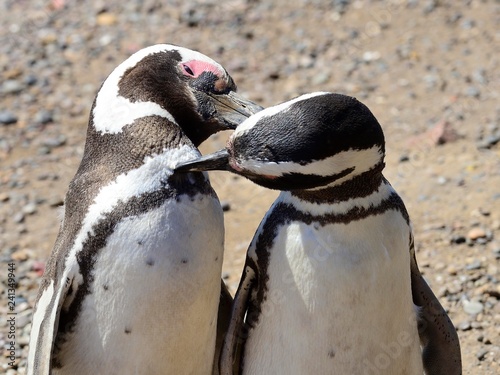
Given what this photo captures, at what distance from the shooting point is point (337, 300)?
2.97 metres

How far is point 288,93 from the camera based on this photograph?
691 centimetres

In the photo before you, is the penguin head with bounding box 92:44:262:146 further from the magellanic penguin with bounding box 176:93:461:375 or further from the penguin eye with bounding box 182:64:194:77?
the magellanic penguin with bounding box 176:93:461:375

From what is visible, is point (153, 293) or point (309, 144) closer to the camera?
point (309, 144)

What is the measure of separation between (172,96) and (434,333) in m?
1.34

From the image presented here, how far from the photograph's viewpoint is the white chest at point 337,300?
2924 mm

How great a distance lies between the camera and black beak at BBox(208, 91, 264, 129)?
308cm

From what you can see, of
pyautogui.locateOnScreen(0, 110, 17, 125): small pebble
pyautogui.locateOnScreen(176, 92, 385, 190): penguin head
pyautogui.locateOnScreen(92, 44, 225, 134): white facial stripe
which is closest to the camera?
pyautogui.locateOnScreen(176, 92, 385, 190): penguin head

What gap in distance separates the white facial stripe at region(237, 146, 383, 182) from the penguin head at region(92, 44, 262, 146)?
0.38 metres

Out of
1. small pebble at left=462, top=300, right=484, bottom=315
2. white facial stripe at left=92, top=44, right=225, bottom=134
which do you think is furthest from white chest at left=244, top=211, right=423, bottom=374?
small pebble at left=462, top=300, right=484, bottom=315

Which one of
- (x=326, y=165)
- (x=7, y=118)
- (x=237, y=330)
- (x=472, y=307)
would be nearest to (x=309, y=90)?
(x=7, y=118)

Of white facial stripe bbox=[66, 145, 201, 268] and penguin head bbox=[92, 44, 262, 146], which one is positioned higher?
penguin head bbox=[92, 44, 262, 146]

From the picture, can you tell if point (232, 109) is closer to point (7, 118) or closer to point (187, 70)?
point (187, 70)

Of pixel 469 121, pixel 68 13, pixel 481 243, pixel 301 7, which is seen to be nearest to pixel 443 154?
pixel 469 121

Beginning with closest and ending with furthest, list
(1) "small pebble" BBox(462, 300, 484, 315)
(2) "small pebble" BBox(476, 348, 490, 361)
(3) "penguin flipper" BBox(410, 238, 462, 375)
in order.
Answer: (3) "penguin flipper" BBox(410, 238, 462, 375), (2) "small pebble" BBox(476, 348, 490, 361), (1) "small pebble" BBox(462, 300, 484, 315)
